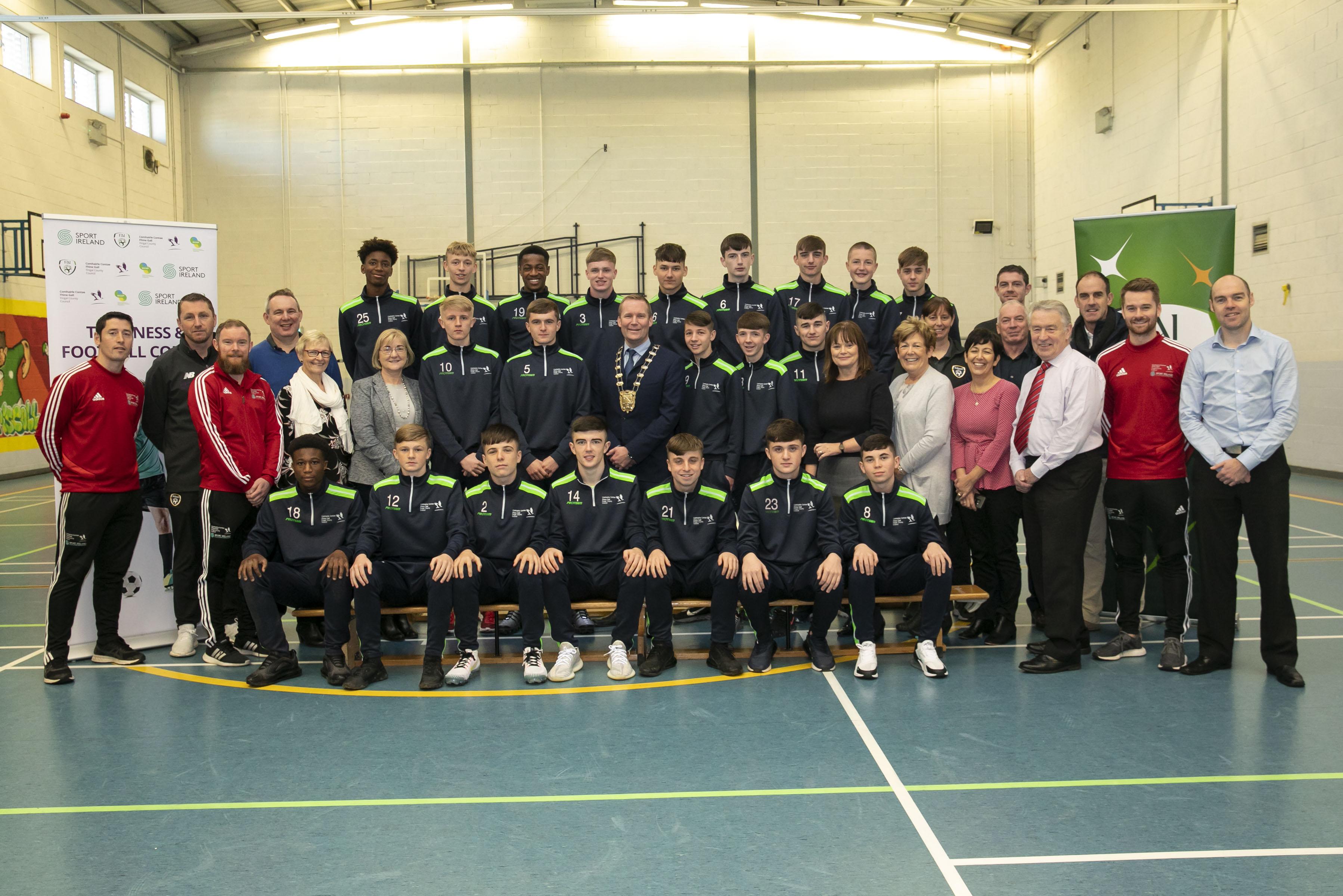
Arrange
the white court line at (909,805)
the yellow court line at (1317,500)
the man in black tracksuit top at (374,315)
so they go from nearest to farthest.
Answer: the white court line at (909,805)
the man in black tracksuit top at (374,315)
the yellow court line at (1317,500)

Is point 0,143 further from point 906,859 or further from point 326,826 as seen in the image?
point 906,859

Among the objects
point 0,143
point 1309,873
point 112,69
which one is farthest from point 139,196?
point 1309,873

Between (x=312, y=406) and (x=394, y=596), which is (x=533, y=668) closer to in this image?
(x=394, y=596)

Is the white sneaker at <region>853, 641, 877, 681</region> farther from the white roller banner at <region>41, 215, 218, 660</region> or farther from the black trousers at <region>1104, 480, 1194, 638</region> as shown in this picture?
the white roller banner at <region>41, 215, 218, 660</region>

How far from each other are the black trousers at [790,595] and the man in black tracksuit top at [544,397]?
4.37ft

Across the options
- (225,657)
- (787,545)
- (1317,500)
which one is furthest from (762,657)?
(1317,500)

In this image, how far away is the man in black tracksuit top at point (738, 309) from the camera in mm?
5930

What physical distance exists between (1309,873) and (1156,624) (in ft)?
9.90

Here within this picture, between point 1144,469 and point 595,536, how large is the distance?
8.87 ft

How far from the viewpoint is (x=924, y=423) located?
16.7 feet

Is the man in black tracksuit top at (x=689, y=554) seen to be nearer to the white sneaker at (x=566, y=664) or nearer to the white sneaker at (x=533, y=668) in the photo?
the white sneaker at (x=566, y=664)

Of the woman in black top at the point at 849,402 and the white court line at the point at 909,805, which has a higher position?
the woman in black top at the point at 849,402

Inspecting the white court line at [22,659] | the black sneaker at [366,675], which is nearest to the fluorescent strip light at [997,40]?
the black sneaker at [366,675]

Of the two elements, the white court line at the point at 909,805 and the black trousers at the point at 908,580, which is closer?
the white court line at the point at 909,805
